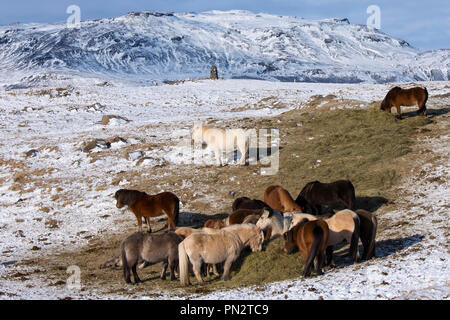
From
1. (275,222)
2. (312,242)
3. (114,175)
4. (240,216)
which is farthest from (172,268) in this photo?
(114,175)

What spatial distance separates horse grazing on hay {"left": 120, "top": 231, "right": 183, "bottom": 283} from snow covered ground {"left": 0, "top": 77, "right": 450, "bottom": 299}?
99 centimetres

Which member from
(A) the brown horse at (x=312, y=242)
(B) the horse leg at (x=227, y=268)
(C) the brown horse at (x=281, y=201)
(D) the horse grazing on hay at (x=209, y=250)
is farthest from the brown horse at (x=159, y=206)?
(A) the brown horse at (x=312, y=242)

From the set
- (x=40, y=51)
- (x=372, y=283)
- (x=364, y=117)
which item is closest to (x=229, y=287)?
(x=372, y=283)

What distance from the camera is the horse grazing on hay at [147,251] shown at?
9516 mm

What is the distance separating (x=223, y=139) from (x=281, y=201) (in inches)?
218

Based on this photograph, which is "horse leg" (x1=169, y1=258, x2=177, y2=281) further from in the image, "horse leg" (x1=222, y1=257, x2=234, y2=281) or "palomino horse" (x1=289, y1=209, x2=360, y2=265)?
"palomino horse" (x1=289, y1=209, x2=360, y2=265)

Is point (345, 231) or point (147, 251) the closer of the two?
point (345, 231)

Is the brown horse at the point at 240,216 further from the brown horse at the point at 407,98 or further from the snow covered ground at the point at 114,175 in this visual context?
the brown horse at the point at 407,98

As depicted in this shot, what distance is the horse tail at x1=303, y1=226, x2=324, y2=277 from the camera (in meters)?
8.34

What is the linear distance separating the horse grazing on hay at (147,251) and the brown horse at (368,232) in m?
4.09

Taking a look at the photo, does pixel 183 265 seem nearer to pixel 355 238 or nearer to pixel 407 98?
pixel 355 238

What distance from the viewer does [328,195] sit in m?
12.4

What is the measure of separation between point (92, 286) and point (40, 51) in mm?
212160

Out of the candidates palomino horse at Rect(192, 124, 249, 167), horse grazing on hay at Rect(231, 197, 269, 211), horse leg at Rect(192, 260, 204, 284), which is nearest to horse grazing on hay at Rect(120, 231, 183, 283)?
horse leg at Rect(192, 260, 204, 284)
